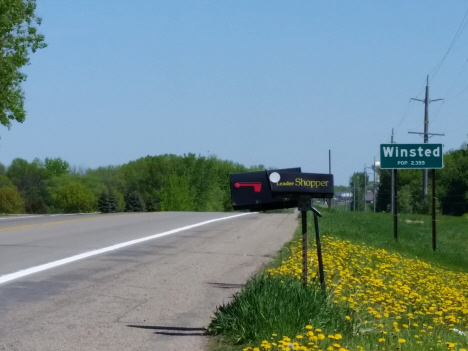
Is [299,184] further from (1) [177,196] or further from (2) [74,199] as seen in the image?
(2) [74,199]

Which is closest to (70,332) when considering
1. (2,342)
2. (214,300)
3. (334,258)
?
(2,342)

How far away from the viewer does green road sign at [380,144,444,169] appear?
2623 centimetres

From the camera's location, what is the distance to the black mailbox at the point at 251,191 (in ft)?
24.1

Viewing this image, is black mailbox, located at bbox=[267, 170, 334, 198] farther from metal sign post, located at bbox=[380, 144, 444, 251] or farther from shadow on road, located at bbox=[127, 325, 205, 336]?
metal sign post, located at bbox=[380, 144, 444, 251]

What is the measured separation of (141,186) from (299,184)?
127939 millimetres

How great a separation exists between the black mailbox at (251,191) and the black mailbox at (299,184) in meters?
0.05

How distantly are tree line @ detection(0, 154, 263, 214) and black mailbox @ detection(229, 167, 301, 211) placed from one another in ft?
288

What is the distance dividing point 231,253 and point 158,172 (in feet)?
386

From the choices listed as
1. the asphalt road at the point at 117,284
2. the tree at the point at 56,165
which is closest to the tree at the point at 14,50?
the asphalt road at the point at 117,284

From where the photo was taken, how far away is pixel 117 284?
10.5 m

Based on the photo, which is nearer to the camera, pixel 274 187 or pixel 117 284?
pixel 274 187

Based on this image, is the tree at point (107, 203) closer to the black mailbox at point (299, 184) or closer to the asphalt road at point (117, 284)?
the asphalt road at point (117, 284)

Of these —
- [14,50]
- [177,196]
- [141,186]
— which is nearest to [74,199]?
[141,186]

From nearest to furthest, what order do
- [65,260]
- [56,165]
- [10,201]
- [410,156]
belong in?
[65,260], [410,156], [10,201], [56,165]
